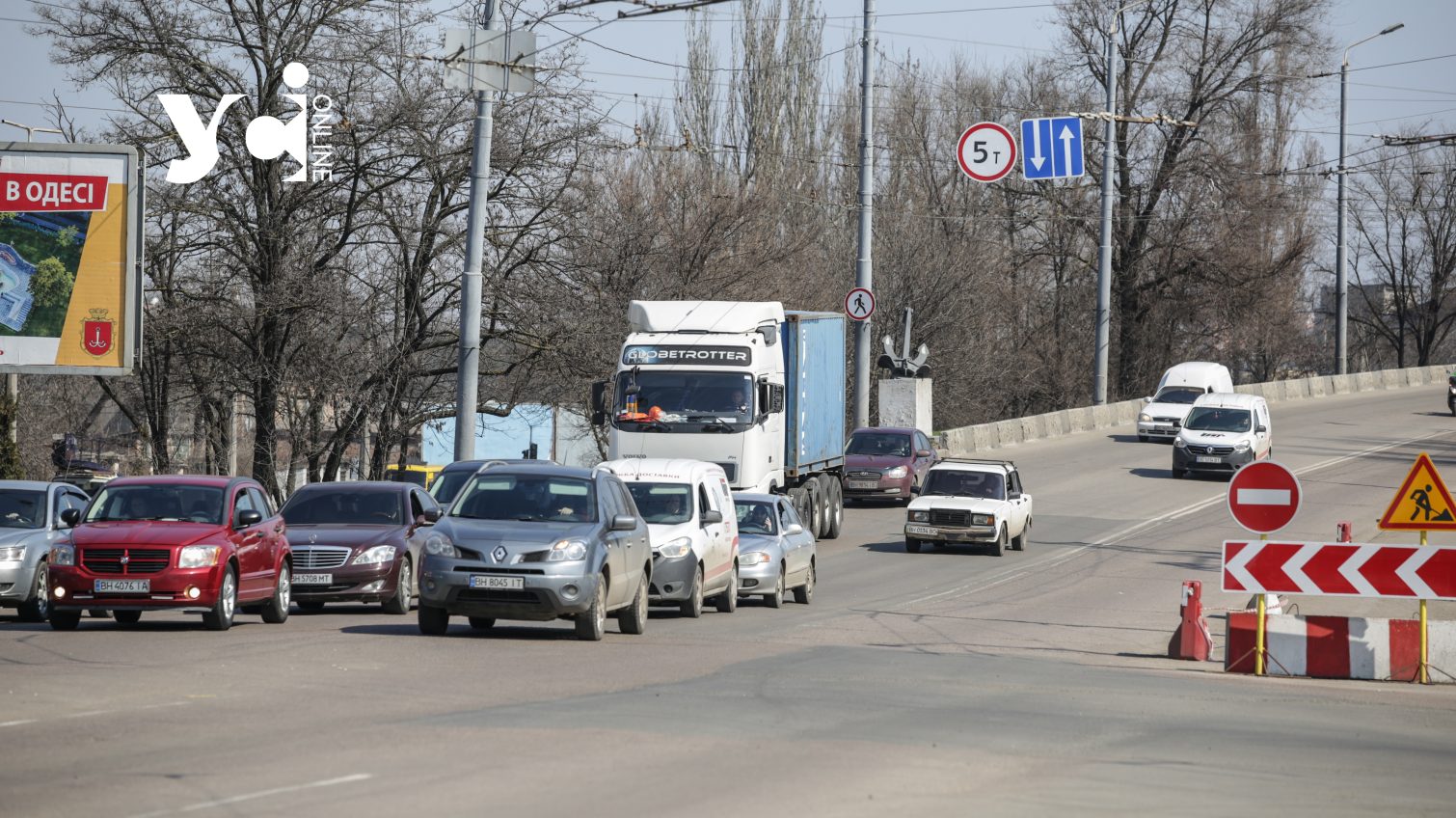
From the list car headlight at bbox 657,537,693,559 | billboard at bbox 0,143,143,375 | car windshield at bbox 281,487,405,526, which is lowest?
car headlight at bbox 657,537,693,559

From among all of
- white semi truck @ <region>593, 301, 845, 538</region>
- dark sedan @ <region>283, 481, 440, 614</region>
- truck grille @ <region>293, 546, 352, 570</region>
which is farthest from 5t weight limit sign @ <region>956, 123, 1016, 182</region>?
truck grille @ <region>293, 546, 352, 570</region>

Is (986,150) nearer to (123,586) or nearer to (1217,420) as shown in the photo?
(1217,420)

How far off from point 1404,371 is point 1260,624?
6760 centimetres

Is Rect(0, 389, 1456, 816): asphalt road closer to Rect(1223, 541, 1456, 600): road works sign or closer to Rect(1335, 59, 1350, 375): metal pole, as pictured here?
Rect(1223, 541, 1456, 600): road works sign

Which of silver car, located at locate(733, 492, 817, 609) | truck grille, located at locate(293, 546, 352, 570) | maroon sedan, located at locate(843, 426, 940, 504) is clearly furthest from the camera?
maroon sedan, located at locate(843, 426, 940, 504)

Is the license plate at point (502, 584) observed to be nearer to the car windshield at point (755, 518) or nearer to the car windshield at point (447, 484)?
the car windshield at point (755, 518)

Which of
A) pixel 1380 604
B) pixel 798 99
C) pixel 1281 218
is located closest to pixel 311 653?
pixel 1380 604

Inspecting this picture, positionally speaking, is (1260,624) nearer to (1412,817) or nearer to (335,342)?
(1412,817)

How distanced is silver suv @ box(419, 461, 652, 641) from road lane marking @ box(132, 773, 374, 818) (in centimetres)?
723

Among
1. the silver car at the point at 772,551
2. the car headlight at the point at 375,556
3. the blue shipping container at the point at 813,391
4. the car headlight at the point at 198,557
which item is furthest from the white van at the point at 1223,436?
the car headlight at the point at 198,557

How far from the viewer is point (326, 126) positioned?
34875 millimetres

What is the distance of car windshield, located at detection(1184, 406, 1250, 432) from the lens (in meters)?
43.8

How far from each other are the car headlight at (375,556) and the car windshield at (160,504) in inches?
106

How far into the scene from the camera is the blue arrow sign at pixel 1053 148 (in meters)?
37.8
